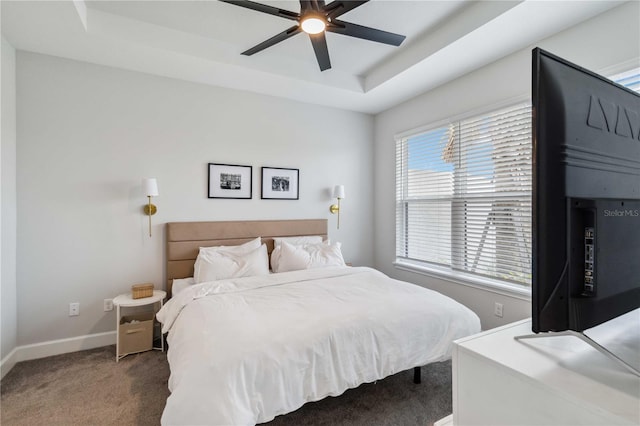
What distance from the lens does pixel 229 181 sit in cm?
349

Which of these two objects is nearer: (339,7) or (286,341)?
(286,341)

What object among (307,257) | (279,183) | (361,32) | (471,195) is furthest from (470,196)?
(279,183)

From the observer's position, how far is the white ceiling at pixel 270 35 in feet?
7.36

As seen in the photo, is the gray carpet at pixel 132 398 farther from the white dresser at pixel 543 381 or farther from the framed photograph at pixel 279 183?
the framed photograph at pixel 279 183

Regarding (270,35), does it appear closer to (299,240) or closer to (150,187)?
(150,187)

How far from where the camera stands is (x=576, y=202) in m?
0.64

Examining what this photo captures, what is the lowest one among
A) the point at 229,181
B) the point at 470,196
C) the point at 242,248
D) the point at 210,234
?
the point at 242,248

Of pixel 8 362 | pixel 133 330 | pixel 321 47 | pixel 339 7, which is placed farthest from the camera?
pixel 133 330

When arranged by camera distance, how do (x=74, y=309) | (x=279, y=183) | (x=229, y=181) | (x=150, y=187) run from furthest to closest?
(x=279, y=183), (x=229, y=181), (x=150, y=187), (x=74, y=309)

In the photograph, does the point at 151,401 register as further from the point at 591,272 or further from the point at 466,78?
the point at 466,78

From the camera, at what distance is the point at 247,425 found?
1.43m

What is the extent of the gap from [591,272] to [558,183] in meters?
0.22

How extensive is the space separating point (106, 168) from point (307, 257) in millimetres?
2185

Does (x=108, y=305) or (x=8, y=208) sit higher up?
(x=8, y=208)
